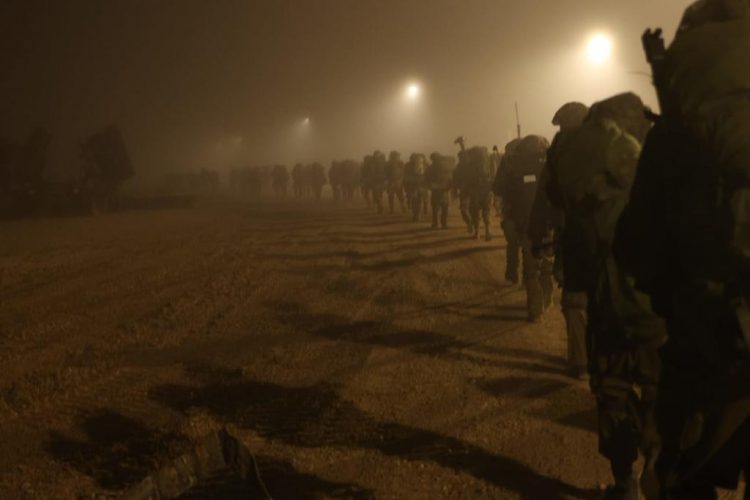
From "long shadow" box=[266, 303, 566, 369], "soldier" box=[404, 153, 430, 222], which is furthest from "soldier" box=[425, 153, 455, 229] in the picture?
"long shadow" box=[266, 303, 566, 369]

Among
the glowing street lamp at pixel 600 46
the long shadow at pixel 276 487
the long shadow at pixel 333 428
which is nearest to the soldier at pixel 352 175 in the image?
the glowing street lamp at pixel 600 46

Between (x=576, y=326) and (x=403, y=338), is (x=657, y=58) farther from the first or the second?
(x=403, y=338)

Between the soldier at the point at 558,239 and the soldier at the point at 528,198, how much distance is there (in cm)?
188

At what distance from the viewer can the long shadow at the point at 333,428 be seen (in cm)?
387

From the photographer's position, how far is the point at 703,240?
169 centimetres

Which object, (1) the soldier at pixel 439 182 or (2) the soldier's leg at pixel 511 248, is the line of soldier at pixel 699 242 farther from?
(1) the soldier at pixel 439 182

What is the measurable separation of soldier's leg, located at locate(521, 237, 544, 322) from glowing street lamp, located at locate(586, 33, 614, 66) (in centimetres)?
2471

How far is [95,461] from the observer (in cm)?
424

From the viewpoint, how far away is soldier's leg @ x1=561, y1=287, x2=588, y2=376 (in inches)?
179

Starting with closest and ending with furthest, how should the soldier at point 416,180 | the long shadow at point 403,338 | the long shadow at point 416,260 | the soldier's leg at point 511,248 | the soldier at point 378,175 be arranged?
the long shadow at point 403,338, the soldier's leg at point 511,248, the long shadow at point 416,260, the soldier at point 416,180, the soldier at point 378,175

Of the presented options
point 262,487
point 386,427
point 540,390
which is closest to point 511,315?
point 540,390

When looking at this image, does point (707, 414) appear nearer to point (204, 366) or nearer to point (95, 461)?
point (95, 461)

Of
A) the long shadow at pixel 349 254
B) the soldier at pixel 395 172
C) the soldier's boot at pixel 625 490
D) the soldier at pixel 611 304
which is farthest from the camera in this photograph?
the soldier at pixel 395 172

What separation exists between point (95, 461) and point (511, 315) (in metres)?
5.11
